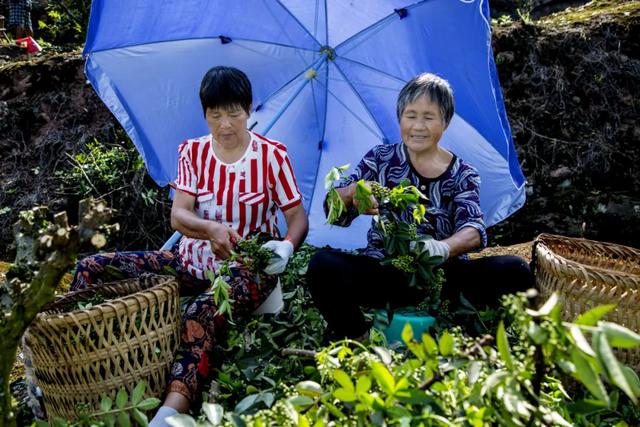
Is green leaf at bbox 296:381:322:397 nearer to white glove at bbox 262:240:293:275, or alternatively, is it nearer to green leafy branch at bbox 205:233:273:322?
green leafy branch at bbox 205:233:273:322

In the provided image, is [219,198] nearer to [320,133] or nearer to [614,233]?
[320,133]

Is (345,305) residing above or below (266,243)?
below

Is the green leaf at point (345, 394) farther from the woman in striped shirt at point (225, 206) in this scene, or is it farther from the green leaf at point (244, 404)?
the woman in striped shirt at point (225, 206)

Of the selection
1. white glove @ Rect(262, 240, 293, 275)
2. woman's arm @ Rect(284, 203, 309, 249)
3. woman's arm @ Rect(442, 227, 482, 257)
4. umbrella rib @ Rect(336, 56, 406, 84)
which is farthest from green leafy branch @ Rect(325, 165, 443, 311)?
umbrella rib @ Rect(336, 56, 406, 84)

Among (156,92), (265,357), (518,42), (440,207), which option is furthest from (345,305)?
(518,42)

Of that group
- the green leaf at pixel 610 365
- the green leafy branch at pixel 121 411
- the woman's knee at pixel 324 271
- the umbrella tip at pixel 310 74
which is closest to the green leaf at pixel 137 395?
the green leafy branch at pixel 121 411

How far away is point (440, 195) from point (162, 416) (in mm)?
1278

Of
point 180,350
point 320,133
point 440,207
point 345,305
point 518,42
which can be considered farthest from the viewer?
point 518,42

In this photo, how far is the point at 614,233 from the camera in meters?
4.11

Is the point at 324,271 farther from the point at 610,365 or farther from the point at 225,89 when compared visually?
the point at 610,365

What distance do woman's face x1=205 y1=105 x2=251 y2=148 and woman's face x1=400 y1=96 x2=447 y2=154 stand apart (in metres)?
0.61

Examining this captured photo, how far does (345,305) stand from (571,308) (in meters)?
0.76

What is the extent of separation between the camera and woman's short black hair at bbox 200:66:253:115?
2520mm

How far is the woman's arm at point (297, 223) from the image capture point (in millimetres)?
2645
